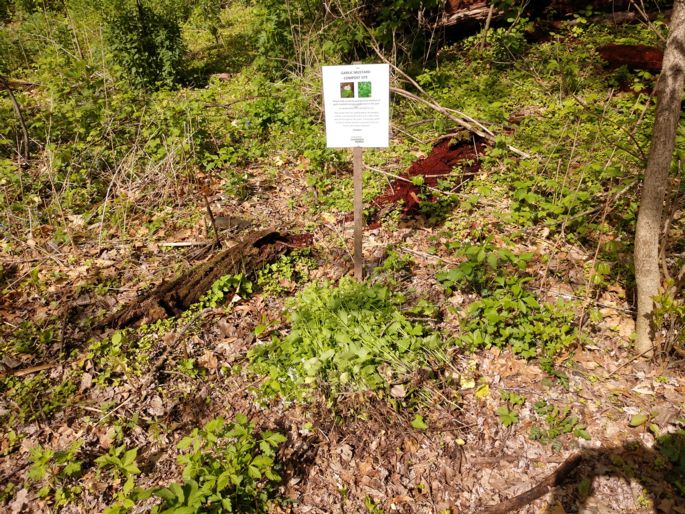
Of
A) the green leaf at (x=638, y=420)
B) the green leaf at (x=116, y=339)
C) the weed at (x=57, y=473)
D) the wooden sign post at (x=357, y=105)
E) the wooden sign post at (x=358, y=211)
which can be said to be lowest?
the weed at (x=57, y=473)

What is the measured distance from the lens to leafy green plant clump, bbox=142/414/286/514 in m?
2.05

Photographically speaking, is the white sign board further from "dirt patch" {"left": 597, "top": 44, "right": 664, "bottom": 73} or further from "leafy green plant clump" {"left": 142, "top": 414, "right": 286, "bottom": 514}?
"dirt patch" {"left": 597, "top": 44, "right": 664, "bottom": 73}

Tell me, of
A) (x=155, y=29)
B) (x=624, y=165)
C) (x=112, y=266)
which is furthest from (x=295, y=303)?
(x=155, y=29)

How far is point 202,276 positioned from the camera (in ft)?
12.7

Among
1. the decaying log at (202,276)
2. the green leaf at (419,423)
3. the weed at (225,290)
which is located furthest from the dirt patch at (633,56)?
the weed at (225,290)

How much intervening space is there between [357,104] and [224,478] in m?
2.58

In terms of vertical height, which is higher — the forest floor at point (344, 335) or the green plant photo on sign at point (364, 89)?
the green plant photo on sign at point (364, 89)

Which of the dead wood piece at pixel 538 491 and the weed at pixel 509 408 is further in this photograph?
the weed at pixel 509 408

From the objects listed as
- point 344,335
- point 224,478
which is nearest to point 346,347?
point 344,335

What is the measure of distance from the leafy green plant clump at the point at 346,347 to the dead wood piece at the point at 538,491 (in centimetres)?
92

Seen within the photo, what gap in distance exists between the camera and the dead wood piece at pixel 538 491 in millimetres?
2277

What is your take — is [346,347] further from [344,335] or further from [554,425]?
[554,425]

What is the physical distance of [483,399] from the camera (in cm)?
282

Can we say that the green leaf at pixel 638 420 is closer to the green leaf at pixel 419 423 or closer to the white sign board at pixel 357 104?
the green leaf at pixel 419 423
